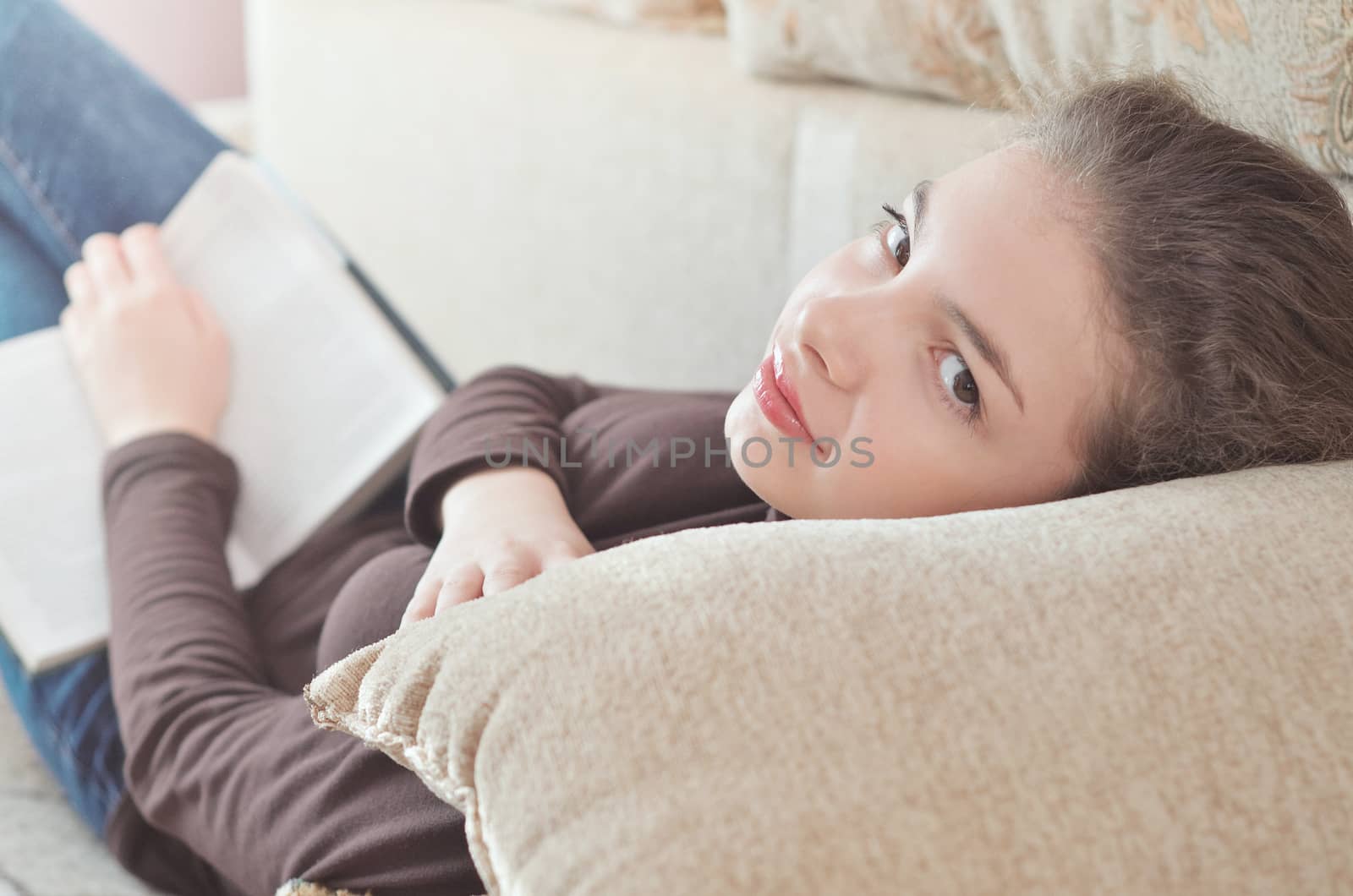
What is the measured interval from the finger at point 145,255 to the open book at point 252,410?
0.02 meters

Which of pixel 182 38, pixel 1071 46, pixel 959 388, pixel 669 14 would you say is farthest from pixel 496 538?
pixel 182 38

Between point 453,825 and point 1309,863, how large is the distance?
372 mm

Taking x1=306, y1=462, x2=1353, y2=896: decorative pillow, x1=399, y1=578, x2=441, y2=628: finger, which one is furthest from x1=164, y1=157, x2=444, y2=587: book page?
x1=306, y1=462, x2=1353, y2=896: decorative pillow

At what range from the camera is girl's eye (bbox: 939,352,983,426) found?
0.64m

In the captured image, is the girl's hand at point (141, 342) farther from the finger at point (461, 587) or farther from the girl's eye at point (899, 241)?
the girl's eye at point (899, 241)

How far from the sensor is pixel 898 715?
0.40 meters

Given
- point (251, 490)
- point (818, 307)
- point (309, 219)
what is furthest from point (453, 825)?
point (309, 219)

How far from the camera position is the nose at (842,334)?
65 centimetres

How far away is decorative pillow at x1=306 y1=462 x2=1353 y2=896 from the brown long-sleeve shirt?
18cm

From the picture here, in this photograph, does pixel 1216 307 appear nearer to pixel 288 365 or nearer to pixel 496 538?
pixel 496 538

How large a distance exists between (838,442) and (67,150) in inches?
34.8

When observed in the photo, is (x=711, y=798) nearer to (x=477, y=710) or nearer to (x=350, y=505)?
(x=477, y=710)

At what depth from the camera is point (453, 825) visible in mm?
582

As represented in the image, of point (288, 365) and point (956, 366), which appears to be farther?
point (288, 365)
